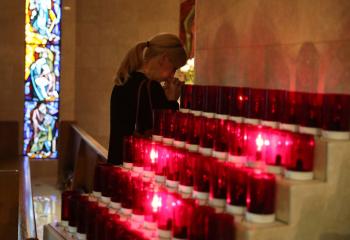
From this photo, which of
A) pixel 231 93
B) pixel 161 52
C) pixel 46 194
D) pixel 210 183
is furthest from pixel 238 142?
pixel 46 194

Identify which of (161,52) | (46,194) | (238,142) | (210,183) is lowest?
(46,194)

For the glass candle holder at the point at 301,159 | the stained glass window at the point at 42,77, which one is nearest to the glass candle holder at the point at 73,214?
the glass candle holder at the point at 301,159

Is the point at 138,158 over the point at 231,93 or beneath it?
beneath

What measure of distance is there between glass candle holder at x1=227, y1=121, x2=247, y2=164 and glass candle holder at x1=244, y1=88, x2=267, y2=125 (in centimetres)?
14

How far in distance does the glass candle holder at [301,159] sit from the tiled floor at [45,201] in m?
3.70

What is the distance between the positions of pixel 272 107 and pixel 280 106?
51 mm

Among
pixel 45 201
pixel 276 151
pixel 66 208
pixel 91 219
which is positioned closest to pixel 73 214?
pixel 66 208

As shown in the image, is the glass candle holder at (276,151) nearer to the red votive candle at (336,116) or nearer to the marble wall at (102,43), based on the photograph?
the red votive candle at (336,116)

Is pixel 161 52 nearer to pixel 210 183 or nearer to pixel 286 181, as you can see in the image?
pixel 210 183

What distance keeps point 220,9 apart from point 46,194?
413cm

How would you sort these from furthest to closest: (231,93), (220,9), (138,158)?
(220,9), (138,158), (231,93)

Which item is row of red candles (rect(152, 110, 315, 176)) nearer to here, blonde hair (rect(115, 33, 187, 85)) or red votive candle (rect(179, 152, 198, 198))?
red votive candle (rect(179, 152, 198, 198))

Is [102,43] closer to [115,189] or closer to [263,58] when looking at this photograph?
[263,58]

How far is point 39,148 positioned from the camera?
853cm
